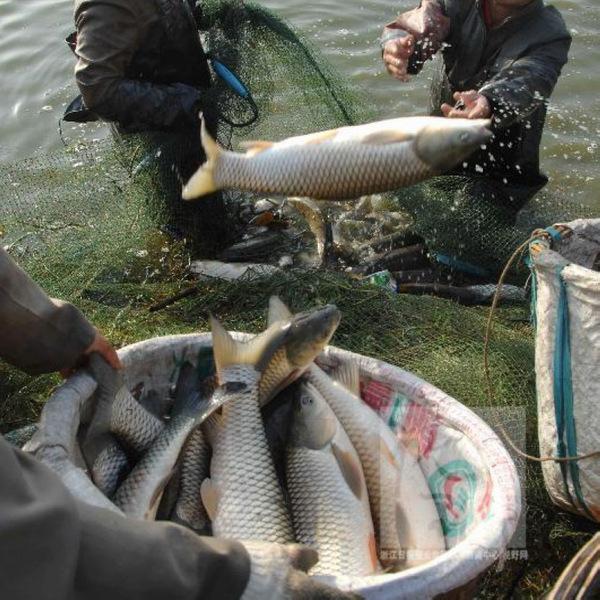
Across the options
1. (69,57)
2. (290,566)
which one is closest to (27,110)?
(69,57)

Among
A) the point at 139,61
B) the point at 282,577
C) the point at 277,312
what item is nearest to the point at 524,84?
the point at 139,61

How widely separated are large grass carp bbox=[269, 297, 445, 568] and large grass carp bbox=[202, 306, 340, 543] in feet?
0.52

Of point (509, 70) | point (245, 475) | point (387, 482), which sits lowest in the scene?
point (387, 482)

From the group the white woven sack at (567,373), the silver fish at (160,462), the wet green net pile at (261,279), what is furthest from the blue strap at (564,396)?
the silver fish at (160,462)

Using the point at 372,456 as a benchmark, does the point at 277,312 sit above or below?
above

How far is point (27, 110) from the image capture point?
812 centimetres

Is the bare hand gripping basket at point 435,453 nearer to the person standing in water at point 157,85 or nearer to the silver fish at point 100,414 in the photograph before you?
the silver fish at point 100,414

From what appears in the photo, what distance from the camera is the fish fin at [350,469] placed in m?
2.75

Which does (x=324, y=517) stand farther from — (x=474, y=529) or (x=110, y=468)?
(x=110, y=468)

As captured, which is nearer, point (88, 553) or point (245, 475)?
point (88, 553)

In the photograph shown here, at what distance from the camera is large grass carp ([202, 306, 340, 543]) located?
101 inches

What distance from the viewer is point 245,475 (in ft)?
8.84

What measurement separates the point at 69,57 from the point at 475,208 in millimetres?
5798

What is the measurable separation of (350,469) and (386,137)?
1.21 meters
